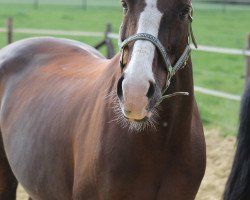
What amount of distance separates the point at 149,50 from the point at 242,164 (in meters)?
0.73

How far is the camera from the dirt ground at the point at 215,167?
16.1 feet

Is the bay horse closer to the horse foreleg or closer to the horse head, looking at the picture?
the horse head

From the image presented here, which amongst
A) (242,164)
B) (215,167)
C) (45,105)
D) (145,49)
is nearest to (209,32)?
(215,167)

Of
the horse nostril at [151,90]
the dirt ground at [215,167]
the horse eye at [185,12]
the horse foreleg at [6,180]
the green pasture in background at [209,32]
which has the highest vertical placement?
the horse eye at [185,12]

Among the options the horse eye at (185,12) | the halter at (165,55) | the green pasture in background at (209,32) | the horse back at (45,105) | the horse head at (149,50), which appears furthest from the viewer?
the green pasture in background at (209,32)

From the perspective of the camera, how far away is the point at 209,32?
19703 millimetres

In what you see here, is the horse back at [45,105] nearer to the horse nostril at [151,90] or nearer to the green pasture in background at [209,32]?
the horse nostril at [151,90]

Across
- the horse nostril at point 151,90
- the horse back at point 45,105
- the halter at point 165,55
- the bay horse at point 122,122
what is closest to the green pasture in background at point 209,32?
the horse back at point 45,105

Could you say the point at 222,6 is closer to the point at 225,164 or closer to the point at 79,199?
the point at 225,164

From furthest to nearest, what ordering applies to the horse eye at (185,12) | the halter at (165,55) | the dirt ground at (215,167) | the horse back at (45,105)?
Answer: the dirt ground at (215,167) → the horse back at (45,105) → the horse eye at (185,12) → the halter at (165,55)

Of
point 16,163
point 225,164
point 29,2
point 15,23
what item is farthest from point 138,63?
point 29,2

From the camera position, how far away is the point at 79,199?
2.79 metres

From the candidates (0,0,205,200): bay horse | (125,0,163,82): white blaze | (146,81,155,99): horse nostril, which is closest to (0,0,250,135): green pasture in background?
(0,0,205,200): bay horse

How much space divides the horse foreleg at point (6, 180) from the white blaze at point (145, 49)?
1.87 meters
